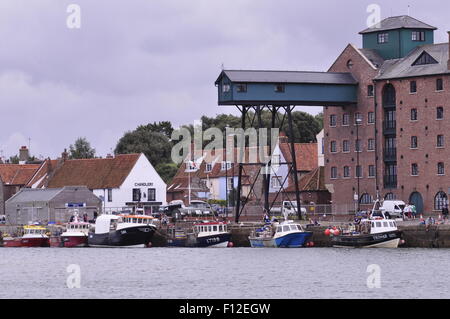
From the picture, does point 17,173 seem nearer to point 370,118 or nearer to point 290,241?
point 370,118

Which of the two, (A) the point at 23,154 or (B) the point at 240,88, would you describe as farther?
(A) the point at 23,154

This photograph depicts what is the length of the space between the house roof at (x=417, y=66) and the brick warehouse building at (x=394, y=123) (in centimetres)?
9

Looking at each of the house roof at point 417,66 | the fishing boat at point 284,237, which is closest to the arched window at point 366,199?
the house roof at point 417,66

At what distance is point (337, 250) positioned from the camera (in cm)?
10538

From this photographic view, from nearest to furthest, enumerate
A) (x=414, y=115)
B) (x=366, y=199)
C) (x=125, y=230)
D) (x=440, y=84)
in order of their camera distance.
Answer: (x=125, y=230) < (x=440, y=84) < (x=414, y=115) < (x=366, y=199)

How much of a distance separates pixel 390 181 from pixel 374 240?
77.2 ft

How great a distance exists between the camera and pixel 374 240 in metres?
105

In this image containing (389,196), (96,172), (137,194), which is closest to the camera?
(389,196)

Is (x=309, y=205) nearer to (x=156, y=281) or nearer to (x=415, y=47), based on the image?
(x=415, y=47)

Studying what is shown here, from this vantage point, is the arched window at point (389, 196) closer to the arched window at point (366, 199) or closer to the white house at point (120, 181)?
the arched window at point (366, 199)

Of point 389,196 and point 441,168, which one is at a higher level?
point 441,168

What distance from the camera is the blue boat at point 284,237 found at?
360 ft

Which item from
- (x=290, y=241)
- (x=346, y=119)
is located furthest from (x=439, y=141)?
(x=290, y=241)

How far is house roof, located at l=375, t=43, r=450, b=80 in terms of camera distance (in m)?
122
